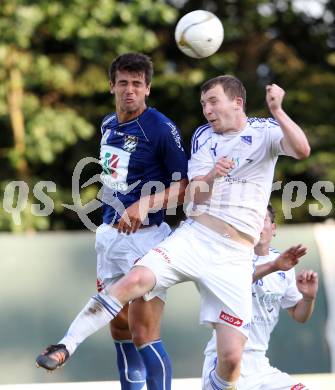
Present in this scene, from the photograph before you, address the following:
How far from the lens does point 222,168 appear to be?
5.02 meters

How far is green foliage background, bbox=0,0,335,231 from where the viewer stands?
1404 centimetres

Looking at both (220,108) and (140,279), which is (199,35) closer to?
(220,108)

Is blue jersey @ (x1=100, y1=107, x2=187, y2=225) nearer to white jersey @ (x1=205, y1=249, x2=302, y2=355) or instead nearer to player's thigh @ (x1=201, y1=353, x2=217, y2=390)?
white jersey @ (x1=205, y1=249, x2=302, y2=355)

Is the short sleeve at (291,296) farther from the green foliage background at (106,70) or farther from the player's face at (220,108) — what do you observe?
the green foliage background at (106,70)

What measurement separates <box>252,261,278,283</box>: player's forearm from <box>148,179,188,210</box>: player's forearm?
592 mm

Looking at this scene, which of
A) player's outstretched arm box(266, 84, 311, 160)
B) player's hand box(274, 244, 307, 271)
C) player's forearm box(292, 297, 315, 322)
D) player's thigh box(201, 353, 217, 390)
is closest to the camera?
player's outstretched arm box(266, 84, 311, 160)

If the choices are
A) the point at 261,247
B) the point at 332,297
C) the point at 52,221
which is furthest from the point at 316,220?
the point at 261,247

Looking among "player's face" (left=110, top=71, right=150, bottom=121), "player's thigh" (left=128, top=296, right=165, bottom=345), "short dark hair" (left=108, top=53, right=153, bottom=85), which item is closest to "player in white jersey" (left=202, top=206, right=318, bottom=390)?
"player's thigh" (left=128, top=296, right=165, bottom=345)

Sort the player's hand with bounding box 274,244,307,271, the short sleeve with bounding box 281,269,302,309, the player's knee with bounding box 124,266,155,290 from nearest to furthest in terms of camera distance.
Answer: the player's knee with bounding box 124,266,155,290
the player's hand with bounding box 274,244,307,271
the short sleeve with bounding box 281,269,302,309

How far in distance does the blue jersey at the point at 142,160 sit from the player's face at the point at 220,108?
0.35m

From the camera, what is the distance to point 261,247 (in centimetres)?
588

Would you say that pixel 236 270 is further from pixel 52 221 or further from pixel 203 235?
pixel 52 221

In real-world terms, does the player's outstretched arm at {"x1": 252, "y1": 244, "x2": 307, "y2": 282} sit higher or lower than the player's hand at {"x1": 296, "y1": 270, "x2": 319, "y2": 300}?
higher

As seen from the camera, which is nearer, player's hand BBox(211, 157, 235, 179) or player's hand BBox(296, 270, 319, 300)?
player's hand BBox(211, 157, 235, 179)
